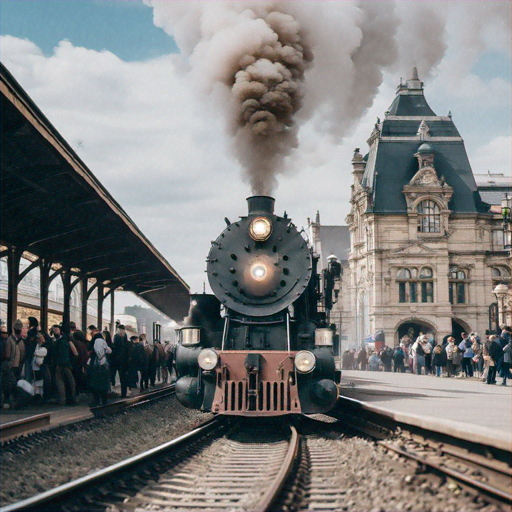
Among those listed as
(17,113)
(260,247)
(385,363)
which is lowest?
(385,363)

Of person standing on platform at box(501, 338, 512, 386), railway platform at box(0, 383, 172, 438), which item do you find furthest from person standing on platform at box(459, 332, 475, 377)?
railway platform at box(0, 383, 172, 438)

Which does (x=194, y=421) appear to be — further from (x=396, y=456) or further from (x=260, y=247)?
(x=396, y=456)

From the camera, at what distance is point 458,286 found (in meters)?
48.7

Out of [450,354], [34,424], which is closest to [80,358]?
[34,424]

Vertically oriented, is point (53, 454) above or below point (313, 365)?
below

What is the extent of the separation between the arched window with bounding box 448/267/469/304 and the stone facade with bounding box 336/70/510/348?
66mm

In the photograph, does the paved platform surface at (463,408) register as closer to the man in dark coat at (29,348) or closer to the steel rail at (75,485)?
the steel rail at (75,485)

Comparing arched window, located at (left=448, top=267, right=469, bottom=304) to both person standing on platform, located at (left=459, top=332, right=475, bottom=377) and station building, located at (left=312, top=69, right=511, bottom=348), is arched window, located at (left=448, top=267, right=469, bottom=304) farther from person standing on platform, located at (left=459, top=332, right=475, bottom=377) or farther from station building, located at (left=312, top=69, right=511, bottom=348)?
person standing on platform, located at (left=459, top=332, right=475, bottom=377)

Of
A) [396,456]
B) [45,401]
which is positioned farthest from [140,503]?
[45,401]

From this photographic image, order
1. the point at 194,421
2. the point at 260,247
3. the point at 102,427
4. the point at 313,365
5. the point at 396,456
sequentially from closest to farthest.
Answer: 1. the point at 396,456
2. the point at 313,365
3. the point at 102,427
4. the point at 260,247
5. the point at 194,421


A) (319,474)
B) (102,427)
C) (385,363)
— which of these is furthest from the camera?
(385,363)

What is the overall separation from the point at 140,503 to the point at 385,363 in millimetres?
30163

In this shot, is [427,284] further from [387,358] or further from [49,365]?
[49,365]

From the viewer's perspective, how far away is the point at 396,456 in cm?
732
